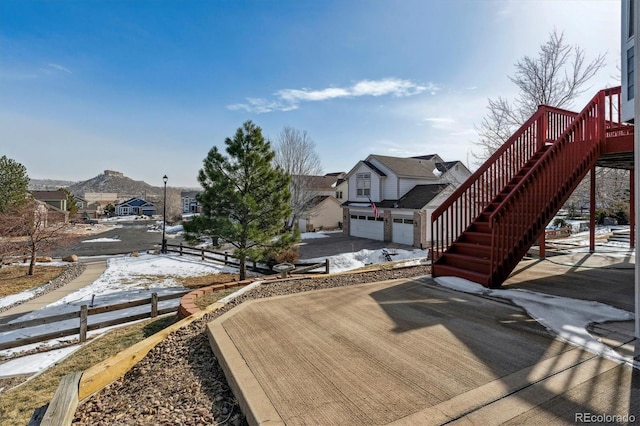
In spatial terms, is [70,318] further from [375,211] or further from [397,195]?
[397,195]

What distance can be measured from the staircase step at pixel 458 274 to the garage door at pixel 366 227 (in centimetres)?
1489

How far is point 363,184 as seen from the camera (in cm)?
2239

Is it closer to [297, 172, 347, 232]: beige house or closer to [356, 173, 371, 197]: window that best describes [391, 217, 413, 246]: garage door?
[356, 173, 371, 197]: window

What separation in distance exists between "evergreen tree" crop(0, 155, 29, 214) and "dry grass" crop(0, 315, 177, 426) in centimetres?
2763

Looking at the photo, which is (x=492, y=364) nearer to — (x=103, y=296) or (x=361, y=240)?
(x=103, y=296)

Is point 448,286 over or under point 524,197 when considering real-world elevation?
under

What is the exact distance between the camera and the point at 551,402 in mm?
1938

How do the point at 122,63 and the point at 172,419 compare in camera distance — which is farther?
the point at 122,63

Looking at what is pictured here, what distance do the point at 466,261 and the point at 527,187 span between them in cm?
146

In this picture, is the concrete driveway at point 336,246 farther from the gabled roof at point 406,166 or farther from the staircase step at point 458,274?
the staircase step at point 458,274

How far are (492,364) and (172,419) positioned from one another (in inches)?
90.7

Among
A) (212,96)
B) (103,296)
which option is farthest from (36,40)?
(103,296)

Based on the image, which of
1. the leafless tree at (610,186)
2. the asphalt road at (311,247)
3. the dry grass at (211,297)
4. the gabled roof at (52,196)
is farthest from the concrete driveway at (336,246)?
the gabled roof at (52,196)

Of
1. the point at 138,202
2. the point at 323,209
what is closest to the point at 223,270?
the point at 323,209
